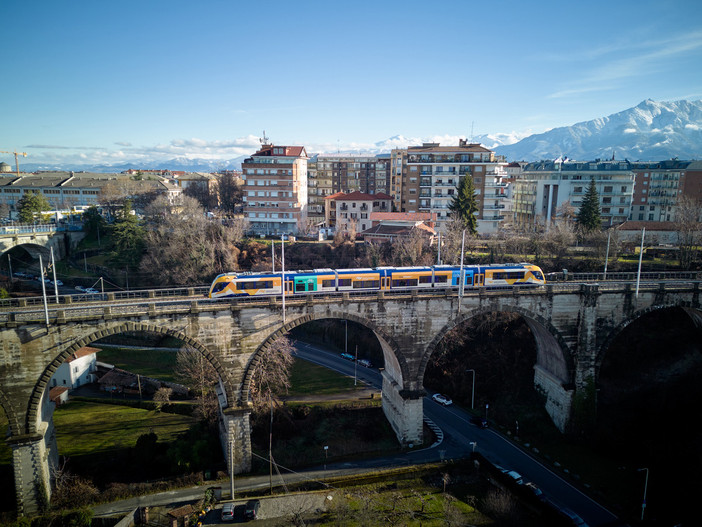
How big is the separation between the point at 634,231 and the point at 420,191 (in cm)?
3576

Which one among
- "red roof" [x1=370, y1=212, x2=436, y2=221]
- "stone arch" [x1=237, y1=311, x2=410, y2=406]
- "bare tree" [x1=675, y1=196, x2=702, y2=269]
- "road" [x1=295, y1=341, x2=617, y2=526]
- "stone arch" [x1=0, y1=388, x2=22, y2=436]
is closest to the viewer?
"stone arch" [x1=0, y1=388, x2=22, y2=436]

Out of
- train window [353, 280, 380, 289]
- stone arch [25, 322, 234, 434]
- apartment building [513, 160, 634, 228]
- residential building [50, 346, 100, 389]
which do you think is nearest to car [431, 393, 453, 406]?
train window [353, 280, 380, 289]

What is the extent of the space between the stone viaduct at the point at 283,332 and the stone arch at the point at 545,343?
0.32 feet

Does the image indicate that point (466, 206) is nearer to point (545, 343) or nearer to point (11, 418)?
point (545, 343)

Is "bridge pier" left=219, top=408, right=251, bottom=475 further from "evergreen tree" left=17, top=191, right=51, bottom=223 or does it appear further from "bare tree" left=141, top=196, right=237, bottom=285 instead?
"evergreen tree" left=17, top=191, right=51, bottom=223

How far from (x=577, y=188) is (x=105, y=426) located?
87.2m

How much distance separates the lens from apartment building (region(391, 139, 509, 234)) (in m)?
79.4

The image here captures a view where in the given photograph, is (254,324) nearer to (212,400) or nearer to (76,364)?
(212,400)

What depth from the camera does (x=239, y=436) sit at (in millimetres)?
33531

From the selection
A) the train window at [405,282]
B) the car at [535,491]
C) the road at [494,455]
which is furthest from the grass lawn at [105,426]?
the car at [535,491]

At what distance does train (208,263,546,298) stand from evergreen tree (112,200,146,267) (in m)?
43.3

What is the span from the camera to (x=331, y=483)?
3288cm

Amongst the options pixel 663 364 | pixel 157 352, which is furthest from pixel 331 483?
pixel 157 352

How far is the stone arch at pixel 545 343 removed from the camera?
36.7 m
